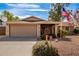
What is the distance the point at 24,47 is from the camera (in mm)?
9086

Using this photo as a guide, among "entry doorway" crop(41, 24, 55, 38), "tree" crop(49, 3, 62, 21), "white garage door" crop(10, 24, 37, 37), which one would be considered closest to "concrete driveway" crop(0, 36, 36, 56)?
"white garage door" crop(10, 24, 37, 37)

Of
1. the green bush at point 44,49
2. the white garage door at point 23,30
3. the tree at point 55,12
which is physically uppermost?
the tree at point 55,12

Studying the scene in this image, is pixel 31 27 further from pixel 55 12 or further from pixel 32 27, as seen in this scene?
pixel 55 12

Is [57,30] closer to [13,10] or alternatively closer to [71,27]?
[71,27]

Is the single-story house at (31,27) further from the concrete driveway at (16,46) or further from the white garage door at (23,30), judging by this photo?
the concrete driveway at (16,46)

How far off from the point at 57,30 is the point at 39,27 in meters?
0.34

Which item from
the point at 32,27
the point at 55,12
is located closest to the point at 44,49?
the point at 32,27

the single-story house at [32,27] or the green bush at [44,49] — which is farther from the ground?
the single-story house at [32,27]

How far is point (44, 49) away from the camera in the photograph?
904 centimetres

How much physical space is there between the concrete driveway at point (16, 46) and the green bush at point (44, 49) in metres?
0.10

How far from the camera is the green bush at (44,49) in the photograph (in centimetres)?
903

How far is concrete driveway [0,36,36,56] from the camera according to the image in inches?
356

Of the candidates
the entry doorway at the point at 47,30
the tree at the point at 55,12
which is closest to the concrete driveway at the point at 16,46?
the entry doorway at the point at 47,30

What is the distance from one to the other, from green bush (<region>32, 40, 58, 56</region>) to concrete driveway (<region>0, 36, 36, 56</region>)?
10 centimetres
